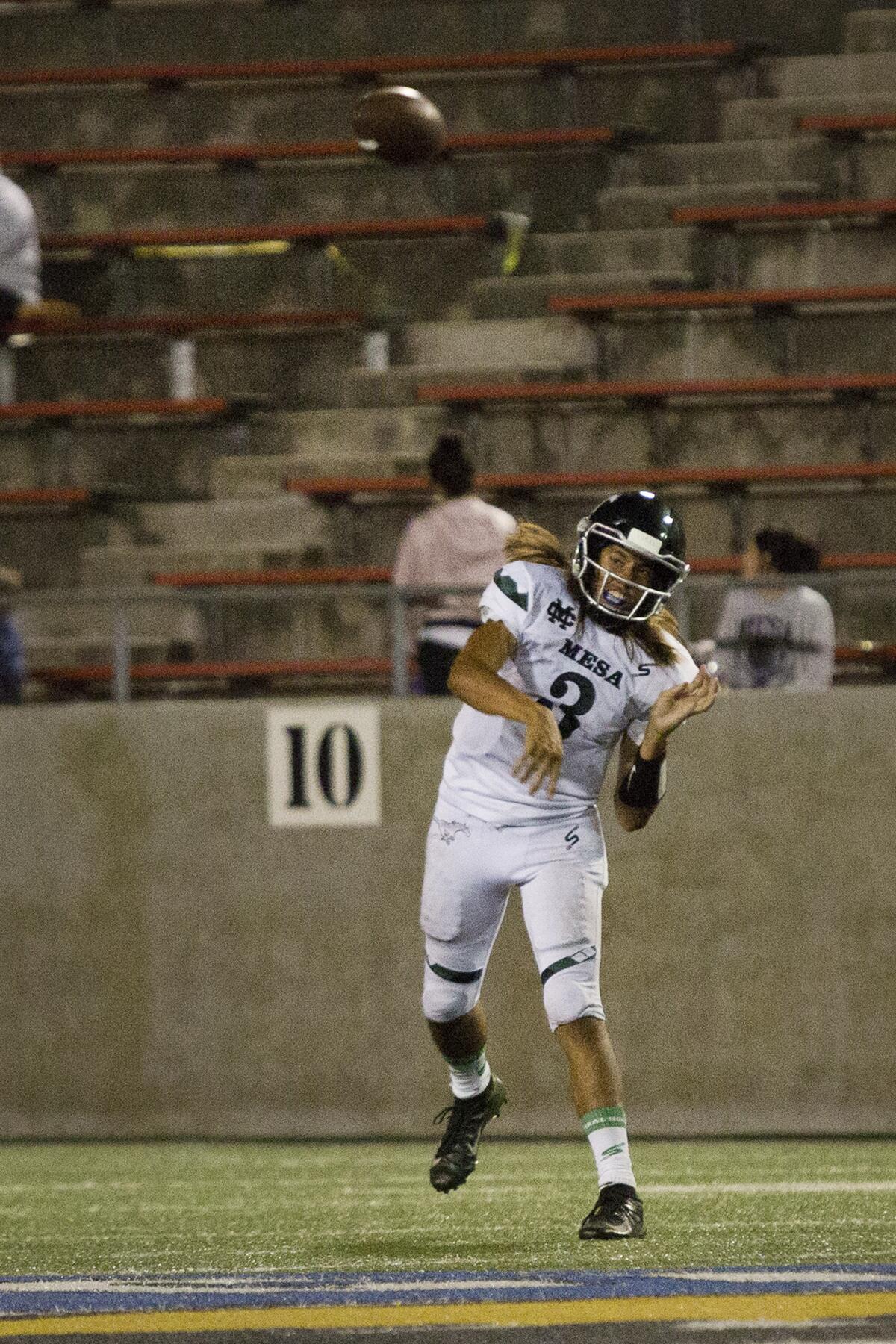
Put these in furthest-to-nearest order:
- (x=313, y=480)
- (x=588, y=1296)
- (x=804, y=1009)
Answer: (x=313, y=480) → (x=804, y=1009) → (x=588, y=1296)

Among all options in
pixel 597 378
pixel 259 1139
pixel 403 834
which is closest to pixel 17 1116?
pixel 259 1139

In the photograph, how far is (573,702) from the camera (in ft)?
15.4

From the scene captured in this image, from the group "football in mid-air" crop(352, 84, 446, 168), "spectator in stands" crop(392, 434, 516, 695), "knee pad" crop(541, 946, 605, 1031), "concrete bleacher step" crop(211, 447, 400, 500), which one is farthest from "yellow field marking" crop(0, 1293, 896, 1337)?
"football in mid-air" crop(352, 84, 446, 168)

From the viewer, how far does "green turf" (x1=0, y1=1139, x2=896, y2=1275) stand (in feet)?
14.1

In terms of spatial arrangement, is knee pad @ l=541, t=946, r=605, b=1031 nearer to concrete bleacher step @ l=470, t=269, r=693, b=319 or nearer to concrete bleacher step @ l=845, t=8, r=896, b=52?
concrete bleacher step @ l=470, t=269, r=693, b=319

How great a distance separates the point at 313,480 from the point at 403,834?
2.58m

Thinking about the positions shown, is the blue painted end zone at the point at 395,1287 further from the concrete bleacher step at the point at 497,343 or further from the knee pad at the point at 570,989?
the concrete bleacher step at the point at 497,343

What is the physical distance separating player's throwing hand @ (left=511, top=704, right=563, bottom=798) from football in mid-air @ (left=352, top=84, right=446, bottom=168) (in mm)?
5779

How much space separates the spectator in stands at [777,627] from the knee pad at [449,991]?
8.27ft

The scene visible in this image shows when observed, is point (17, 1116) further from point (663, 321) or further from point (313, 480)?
point (663, 321)

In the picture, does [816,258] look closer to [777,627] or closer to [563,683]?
[777,627]

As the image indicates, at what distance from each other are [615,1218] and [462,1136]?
72 centimetres

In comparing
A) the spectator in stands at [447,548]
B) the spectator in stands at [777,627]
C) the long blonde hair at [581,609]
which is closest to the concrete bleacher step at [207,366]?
the spectator in stands at [447,548]

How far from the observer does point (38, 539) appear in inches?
387
